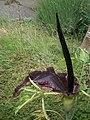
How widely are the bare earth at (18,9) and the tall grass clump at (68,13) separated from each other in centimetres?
56

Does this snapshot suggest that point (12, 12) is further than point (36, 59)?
Yes

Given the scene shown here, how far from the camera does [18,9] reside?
629 centimetres

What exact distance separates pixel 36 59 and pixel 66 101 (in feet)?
6.14

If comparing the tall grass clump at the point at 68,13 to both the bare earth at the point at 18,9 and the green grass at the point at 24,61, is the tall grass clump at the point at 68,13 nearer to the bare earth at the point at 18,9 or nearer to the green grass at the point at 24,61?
the green grass at the point at 24,61

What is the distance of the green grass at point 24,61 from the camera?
2580 millimetres

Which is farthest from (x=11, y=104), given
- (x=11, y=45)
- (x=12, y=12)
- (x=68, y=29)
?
(x=12, y=12)

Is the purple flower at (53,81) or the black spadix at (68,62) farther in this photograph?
the purple flower at (53,81)

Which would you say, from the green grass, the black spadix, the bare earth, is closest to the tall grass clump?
the green grass

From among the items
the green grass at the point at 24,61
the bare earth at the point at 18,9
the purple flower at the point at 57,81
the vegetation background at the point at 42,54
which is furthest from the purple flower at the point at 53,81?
the bare earth at the point at 18,9

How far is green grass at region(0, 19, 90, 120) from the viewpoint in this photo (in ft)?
8.47

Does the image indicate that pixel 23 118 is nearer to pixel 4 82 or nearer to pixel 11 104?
pixel 11 104

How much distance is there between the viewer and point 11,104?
2723 mm

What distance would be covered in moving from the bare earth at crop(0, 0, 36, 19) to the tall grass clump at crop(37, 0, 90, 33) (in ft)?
1.82

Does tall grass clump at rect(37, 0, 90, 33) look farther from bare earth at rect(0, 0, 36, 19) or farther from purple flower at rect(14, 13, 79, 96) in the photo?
purple flower at rect(14, 13, 79, 96)
